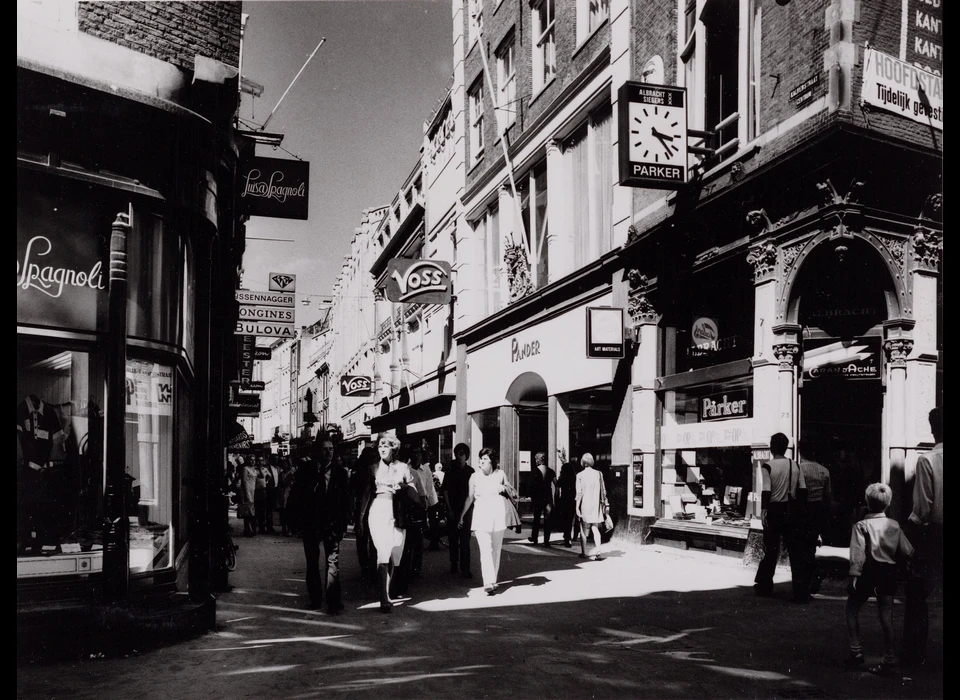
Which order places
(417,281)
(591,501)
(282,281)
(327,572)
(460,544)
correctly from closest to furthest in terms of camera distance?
(327,572)
(460,544)
(591,501)
(282,281)
(417,281)

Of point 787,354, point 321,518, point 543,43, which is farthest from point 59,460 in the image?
point 543,43

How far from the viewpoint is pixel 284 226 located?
16.2 metres

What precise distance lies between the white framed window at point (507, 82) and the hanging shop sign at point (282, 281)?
24.6ft

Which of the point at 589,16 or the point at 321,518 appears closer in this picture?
the point at 321,518

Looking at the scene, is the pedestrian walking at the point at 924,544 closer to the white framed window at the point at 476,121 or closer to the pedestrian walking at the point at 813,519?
the pedestrian walking at the point at 813,519

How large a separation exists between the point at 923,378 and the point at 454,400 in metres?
21.9

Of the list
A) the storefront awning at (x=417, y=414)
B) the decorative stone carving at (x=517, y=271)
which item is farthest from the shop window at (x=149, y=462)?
the storefront awning at (x=417, y=414)

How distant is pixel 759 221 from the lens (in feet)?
42.8

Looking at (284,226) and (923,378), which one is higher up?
(284,226)

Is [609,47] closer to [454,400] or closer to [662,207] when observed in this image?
[662,207]

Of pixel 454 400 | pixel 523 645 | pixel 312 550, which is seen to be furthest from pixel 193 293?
pixel 454 400

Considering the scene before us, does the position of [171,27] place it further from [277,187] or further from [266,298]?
[266,298]

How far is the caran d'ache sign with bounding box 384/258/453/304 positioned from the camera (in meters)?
26.8

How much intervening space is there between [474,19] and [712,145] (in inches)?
552
